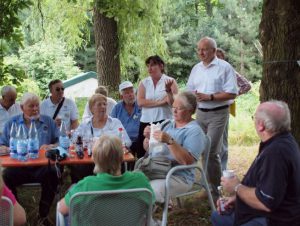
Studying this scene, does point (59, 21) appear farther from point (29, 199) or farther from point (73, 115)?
point (29, 199)

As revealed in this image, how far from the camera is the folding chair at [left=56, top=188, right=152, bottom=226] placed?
8.27ft

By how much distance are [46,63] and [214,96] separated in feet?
61.2

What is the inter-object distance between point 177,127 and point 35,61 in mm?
19523

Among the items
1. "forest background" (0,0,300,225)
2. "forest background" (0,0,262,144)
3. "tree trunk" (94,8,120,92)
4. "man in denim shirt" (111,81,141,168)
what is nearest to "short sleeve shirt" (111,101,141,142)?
"man in denim shirt" (111,81,141,168)

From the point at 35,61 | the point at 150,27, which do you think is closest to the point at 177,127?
the point at 150,27

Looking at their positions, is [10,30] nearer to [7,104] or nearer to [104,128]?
[7,104]

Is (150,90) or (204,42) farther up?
(204,42)

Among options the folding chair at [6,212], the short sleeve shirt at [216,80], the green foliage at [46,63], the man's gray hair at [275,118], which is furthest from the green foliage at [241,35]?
the folding chair at [6,212]

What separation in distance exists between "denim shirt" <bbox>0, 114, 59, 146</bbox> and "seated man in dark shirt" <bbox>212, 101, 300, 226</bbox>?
2362 millimetres

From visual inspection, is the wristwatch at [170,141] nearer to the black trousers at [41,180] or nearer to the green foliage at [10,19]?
the black trousers at [41,180]

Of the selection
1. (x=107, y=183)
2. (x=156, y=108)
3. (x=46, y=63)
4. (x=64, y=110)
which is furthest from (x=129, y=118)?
(x=46, y=63)

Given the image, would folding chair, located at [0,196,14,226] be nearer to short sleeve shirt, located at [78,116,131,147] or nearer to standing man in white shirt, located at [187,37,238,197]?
short sleeve shirt, located at [78,116,131,147]

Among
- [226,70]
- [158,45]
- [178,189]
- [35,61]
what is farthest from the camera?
[35,61]

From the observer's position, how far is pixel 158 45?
10.8 metres
